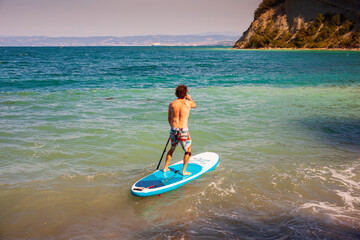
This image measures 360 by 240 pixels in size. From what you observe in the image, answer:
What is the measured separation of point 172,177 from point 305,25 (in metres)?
120

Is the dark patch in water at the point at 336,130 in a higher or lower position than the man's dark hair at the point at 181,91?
lower

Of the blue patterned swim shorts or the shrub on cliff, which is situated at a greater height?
the shrub on cliff

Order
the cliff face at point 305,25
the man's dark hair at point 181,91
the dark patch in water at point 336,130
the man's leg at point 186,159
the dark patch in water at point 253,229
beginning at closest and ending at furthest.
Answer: the dark patch in water at point 253,229 → the man's dark hair at point 181,91 → the man's leg at point 186,159 → the dark patch in water at point 336,130 → the cliff face at point 305,25

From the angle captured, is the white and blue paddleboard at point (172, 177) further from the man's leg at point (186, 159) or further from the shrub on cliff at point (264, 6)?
the shrub on cliff at point (264, 6)

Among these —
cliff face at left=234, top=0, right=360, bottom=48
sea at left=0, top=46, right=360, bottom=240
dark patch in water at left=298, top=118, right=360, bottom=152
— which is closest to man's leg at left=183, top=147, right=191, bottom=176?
sea at left=0, top=46, right=360, bottom=240

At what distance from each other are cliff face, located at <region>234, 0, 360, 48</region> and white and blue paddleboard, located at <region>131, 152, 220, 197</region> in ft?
339

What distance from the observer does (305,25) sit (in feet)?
358

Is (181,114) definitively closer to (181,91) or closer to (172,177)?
(181,91)

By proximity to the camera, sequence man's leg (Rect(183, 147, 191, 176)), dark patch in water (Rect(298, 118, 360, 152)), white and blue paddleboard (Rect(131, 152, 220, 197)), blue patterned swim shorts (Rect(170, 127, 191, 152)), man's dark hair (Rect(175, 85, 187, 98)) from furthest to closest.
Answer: dark patch in water (Rect(298, 118, 360, 152)) → man's leg (Rect(183, 147, 191, 176)) → blue patterned swim shorts (Rect(170, 127, 191, 152)) → man's dark hair (Rect(175, 85, 187, 98)) → white and blue paddleboard (Rect(131, 152, 220, 197))

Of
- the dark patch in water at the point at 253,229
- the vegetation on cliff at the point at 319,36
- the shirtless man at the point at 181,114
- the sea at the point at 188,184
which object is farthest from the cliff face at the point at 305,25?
the dark patch in water at the point at 253,229

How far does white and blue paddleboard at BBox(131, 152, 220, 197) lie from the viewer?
5785mm

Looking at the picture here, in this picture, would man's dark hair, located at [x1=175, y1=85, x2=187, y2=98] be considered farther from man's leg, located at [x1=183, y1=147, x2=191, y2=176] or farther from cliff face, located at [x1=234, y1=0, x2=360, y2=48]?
cliff face, located at [x1=234, y1=0, x2=360, y2=48]

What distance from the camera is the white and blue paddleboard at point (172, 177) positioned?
5.79 metres

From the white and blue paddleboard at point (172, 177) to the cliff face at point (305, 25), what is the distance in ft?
339
